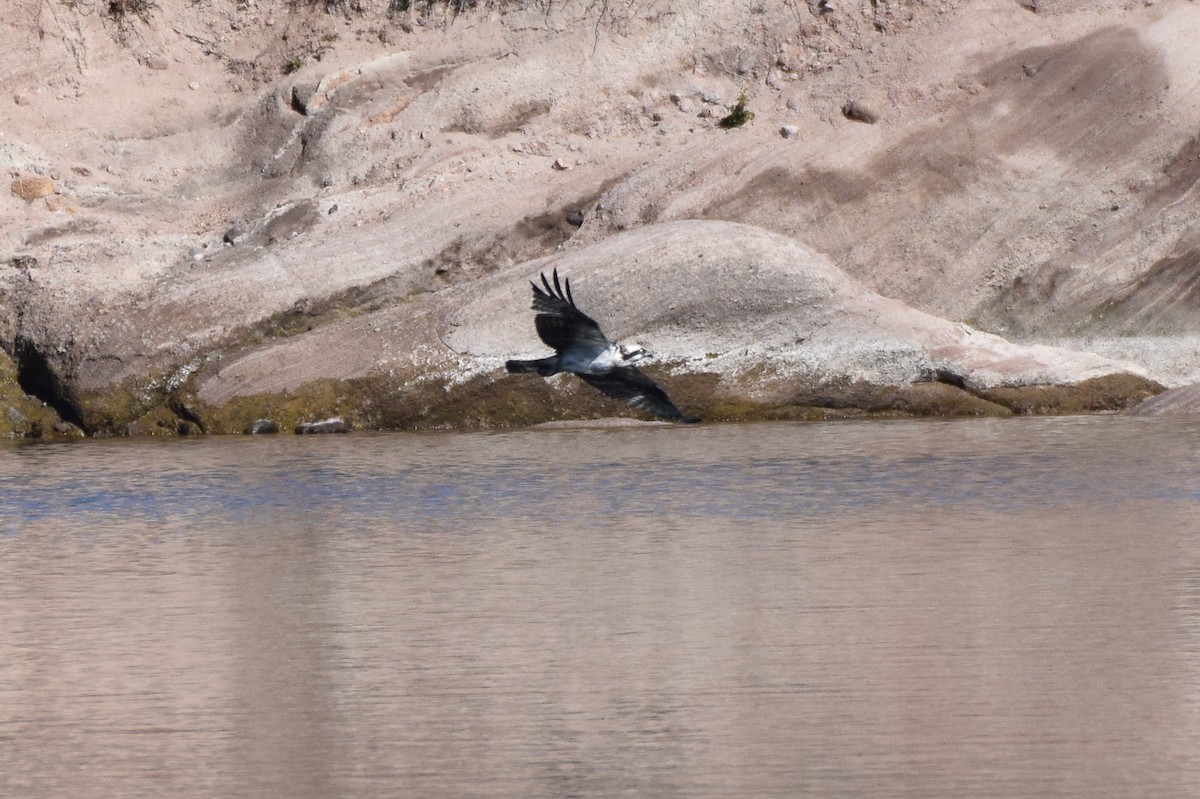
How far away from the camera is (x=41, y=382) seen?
1603 centimetres

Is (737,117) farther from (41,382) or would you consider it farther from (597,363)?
(597,363)

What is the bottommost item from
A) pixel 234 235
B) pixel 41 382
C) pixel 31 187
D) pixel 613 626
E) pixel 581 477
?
pixel 613 626

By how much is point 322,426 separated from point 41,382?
8.72 ft

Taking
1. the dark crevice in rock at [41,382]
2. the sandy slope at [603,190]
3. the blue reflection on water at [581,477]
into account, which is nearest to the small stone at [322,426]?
the sandy slope at [603,190]

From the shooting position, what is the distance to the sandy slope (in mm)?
15523

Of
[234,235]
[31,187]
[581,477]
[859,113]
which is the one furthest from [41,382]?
[859,113]

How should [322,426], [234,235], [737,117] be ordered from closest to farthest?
1. [322,426]
2. [234,235]
3. [737,117]

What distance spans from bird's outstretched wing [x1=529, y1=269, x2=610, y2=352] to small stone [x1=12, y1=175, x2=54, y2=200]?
7.71 meters

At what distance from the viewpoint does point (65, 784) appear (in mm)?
5840

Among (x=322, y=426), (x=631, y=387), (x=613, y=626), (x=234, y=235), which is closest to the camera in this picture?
(x=613, y=626)

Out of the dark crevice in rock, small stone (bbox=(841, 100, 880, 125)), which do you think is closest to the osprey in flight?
the dark crevice in rock

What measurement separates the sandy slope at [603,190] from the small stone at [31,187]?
0.14 m

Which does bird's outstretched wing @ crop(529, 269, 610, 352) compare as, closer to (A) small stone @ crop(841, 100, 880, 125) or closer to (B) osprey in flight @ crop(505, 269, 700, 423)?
(B) osprey in flight @ crop(505, 269, 700, 423)

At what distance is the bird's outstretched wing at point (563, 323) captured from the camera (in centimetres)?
1060
